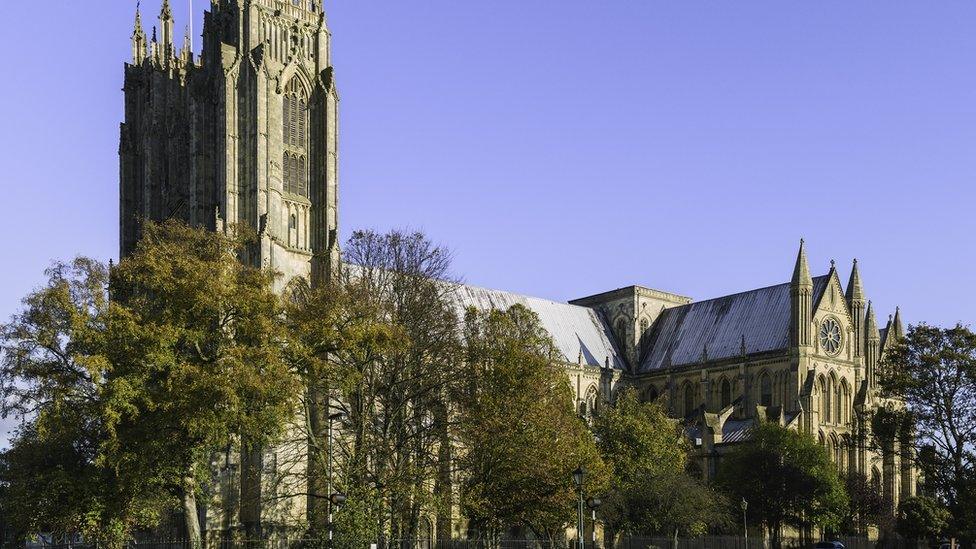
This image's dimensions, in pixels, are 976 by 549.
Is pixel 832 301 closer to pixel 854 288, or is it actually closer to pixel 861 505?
pixel 854 288

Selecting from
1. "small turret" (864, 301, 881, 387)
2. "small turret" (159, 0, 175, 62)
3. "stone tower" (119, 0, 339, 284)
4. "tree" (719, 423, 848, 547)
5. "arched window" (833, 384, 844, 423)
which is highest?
"small turret" (159, 0, 175, 62)

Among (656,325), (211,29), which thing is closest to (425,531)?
(211,29)

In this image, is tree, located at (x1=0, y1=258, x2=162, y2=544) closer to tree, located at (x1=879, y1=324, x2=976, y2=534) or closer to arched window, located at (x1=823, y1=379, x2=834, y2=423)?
tree, located at (x1=879, y1=324, x2=976, y2=534)

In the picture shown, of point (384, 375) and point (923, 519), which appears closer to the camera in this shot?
point (384, 375)

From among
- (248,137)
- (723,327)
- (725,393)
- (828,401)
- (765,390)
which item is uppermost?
(248,137)

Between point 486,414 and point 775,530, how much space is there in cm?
2733

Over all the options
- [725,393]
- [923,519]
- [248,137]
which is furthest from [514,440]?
[725,393]

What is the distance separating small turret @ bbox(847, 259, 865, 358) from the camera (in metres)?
86.6

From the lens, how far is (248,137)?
68500 millimetres

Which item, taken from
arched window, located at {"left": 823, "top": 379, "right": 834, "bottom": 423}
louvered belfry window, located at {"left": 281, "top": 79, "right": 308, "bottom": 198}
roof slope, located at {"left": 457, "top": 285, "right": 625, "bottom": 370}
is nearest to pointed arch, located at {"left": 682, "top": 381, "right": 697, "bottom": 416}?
roof slope, located at {"left": 457, "top": 285, "right": 625, "bottom": 370}

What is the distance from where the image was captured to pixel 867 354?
87.6 meters

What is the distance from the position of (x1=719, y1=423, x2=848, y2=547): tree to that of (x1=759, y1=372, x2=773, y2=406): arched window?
11.3 metres

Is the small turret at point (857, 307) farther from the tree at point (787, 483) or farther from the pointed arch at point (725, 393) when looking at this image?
the tree at point (787, 483)

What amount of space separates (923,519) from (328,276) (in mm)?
35113
